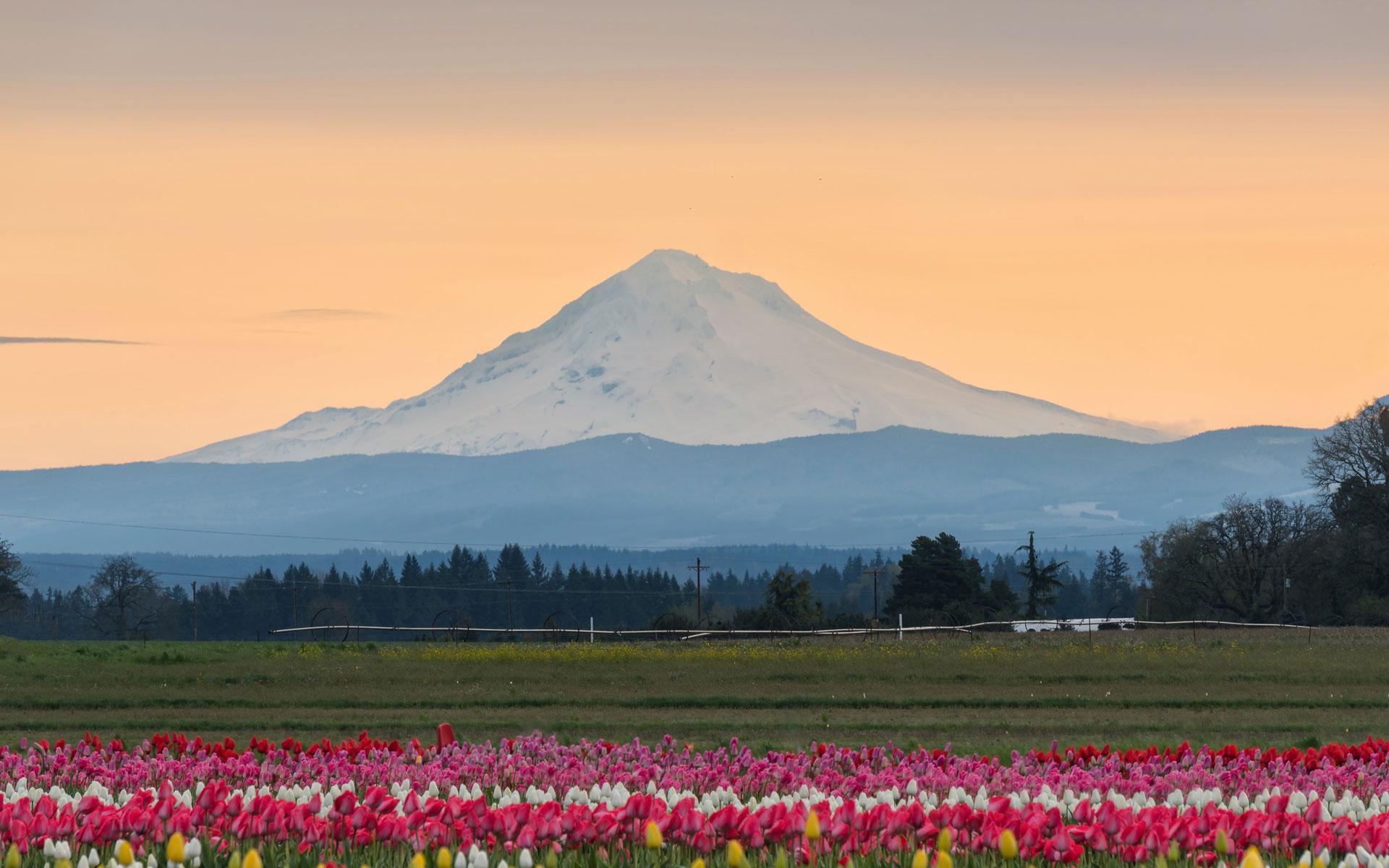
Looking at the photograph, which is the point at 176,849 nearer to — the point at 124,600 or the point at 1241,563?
the point at 1241,563

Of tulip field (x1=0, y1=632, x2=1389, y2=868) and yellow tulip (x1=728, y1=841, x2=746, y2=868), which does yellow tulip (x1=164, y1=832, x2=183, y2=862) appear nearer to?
tulip field (x1=0, y1=632, x2=1389, y2=868)

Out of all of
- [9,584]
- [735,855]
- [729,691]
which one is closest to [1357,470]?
[729,691]

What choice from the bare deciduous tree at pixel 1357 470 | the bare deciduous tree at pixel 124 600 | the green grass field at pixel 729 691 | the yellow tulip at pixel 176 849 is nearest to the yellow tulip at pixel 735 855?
the yellow tulip at pixel 176 849

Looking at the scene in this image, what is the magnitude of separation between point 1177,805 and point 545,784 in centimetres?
544

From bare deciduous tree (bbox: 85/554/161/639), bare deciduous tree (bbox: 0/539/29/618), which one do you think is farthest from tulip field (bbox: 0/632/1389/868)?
bare deciduous tree (bbox: 85/554/161/639)

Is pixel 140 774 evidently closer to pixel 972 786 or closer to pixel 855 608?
pixel 972 786

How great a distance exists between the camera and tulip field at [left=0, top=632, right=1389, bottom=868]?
11.0m

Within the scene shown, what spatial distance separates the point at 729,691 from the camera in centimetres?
3684

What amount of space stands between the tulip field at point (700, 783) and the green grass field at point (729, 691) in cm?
16

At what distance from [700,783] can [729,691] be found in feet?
72.3

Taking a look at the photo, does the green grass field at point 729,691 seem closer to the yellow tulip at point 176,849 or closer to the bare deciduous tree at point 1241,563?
the yellow tulip at point 176,849

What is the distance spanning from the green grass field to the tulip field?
0.16 m

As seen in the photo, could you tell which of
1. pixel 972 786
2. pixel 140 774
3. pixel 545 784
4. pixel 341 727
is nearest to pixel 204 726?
pixel 341 727

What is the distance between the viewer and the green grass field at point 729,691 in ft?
91.6
